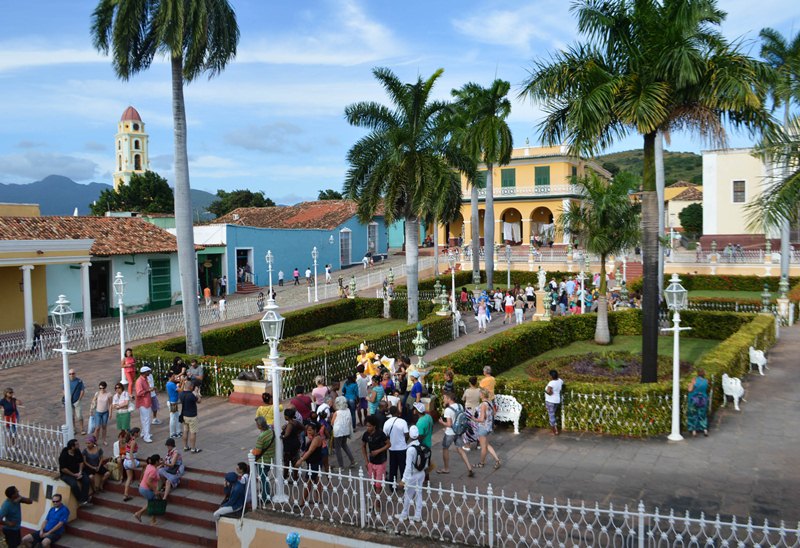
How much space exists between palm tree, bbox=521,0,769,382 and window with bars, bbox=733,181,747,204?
2984cm

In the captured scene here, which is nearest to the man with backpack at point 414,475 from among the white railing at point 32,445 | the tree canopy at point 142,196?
the white railing at point 32,445

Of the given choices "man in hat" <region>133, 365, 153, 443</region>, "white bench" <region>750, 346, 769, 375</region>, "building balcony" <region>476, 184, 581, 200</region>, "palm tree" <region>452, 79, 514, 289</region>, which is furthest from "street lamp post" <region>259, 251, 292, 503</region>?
"building balcony" <region>476, 184, 581, 200</region>

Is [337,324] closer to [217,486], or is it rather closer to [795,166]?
[217,486]

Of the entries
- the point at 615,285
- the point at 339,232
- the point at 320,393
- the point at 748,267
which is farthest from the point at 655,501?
the point at 339,232

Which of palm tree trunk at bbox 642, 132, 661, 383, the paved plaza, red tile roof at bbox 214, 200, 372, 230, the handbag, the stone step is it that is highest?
red tile roof at bbox 214, 200, 372, 230

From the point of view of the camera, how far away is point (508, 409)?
1233cm

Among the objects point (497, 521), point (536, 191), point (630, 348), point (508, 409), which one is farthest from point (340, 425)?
point (536, 191)

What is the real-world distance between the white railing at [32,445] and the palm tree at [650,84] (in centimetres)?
1133

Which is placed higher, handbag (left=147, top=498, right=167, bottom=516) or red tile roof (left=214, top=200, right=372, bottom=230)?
red tile roof (left=214, top=200, right=372, bottom=230)

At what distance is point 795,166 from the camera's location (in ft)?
33.6

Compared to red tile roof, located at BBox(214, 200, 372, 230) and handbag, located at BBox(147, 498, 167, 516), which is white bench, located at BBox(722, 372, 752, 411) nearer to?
handbag, located at BBox(147, 498, 167, 516)

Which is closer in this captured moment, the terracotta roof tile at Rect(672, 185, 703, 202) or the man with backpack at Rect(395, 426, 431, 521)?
the man with backpack at Rect(395, 426, 431, 521)

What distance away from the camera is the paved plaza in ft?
29.3

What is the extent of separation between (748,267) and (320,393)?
30507mm
